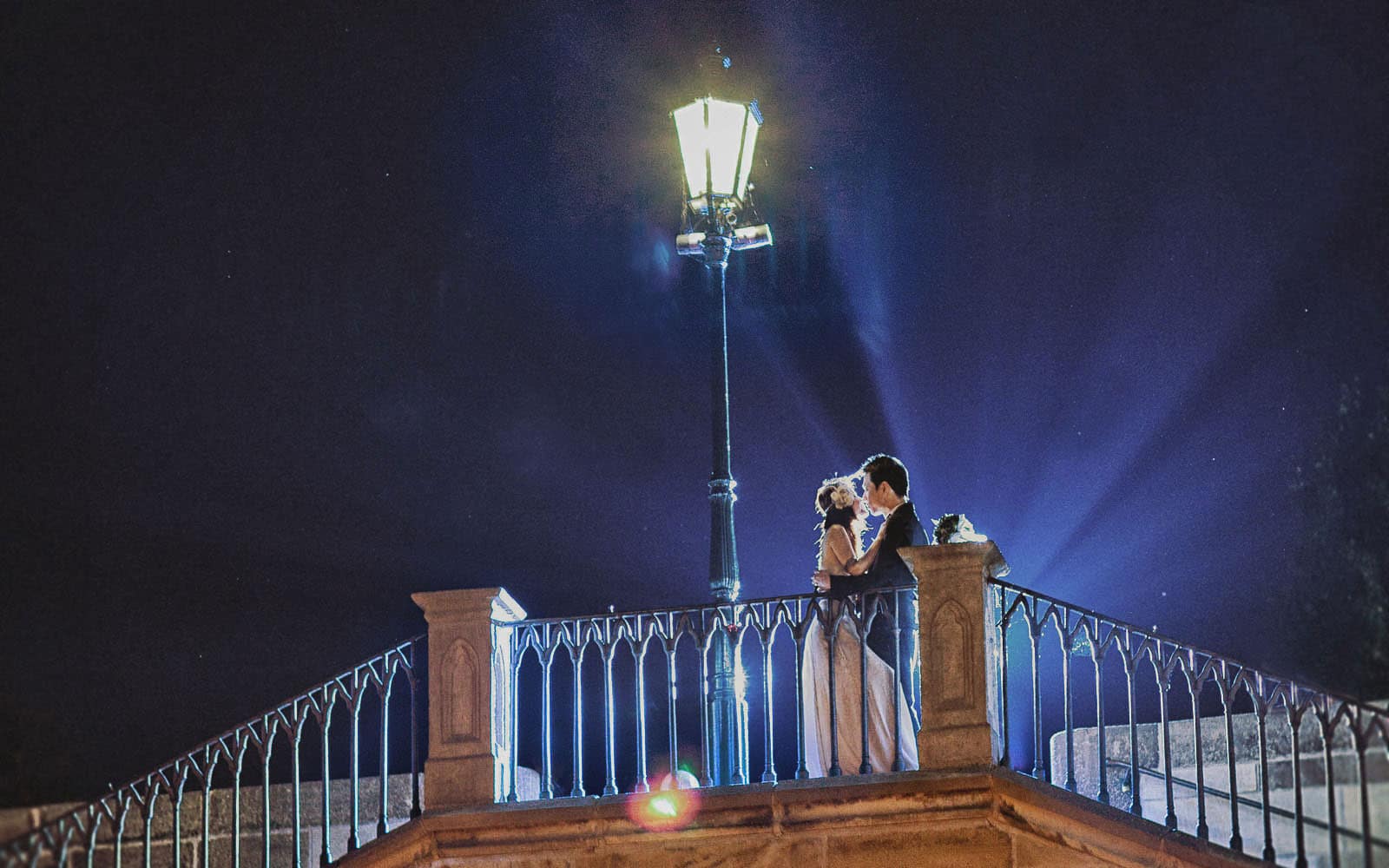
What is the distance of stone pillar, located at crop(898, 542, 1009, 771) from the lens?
10.2 metres

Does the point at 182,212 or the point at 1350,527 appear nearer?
the point at 1350,527

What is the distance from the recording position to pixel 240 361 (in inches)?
Result: 580

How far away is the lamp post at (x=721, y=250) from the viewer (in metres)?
10.9

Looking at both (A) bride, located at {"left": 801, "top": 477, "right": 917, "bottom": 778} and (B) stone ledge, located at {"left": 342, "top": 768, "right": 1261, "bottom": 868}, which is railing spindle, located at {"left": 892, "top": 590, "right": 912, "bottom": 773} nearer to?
(A) bride, located at {"left": 801, "top": 477, "right": 917, "bottom": 778}

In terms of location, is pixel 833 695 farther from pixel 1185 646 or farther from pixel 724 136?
pixel 724 136

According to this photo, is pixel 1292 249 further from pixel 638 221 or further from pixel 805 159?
pixel 638 221

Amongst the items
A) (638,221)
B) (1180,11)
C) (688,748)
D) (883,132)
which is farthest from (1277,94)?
(688,748)

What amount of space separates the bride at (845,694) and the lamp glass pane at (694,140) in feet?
6.05

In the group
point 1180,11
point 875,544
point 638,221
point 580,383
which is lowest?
point 875,544

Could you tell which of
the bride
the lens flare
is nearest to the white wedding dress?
the bride

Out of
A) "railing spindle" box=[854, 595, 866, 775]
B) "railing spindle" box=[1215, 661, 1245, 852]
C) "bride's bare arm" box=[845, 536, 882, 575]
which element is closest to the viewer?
"railing spindle" box=[1215, 661, 1245, 852]

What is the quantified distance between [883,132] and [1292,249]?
9.01ft

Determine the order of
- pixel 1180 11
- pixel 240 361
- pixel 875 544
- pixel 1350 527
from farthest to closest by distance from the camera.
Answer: pixel 240 361, pixel 1180 11, pixel 1350 527, pixel 875 544

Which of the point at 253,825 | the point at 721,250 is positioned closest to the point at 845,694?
the point at 721,250
